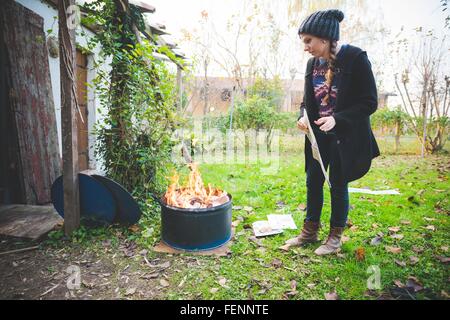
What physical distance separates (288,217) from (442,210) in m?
2.39

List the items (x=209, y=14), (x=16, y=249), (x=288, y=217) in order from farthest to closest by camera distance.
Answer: (x=209, y=14) → (x=288, y=217) → (x=16, y=249)

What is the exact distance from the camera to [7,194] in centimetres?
400

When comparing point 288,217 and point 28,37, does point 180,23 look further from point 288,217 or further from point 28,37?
point 288,217

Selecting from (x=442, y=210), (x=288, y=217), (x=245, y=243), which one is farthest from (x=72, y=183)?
(x=442, y=210)

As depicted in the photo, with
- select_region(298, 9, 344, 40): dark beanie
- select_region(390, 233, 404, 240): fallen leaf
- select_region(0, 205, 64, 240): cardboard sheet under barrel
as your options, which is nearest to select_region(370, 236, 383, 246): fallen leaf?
select_region(390, 233, 404, 240): fallen leaf

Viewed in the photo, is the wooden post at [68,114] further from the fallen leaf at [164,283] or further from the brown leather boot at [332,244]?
the brown leather boot at [332,244]

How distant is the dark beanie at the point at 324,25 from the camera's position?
2.42m

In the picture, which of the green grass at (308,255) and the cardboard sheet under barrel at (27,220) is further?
the cardboard sheet under barrel at (27,220)

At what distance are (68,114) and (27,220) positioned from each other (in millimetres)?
1554

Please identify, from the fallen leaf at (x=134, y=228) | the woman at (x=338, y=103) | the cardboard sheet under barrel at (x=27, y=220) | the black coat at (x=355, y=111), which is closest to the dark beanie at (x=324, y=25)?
the woman at (x=338, y=103)

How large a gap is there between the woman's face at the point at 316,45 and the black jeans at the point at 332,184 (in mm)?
788

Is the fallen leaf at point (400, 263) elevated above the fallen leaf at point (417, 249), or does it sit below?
below

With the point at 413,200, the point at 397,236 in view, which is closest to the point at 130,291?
the point at 397,236
